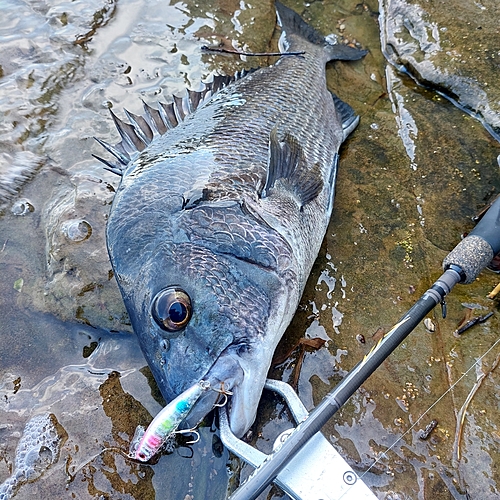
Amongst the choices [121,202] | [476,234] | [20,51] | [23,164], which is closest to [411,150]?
[476,234]

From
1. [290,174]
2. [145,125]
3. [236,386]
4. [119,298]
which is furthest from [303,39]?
[236,386]

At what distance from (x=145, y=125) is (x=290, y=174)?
126 centimetres

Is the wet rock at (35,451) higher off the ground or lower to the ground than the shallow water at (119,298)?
lower

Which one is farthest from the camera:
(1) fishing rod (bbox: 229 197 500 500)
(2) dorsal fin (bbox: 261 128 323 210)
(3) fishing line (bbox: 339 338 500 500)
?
(2) dorsal fin (bbox: 261 128 323 210)

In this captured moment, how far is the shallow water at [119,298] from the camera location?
2.44 meters

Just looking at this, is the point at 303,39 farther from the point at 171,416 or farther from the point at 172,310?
the point at 171,416

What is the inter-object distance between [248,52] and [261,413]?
400 centimetres

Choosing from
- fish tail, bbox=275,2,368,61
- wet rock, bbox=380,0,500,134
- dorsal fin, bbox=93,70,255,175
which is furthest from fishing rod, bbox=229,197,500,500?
fish tail, bbox=275,2,368,61

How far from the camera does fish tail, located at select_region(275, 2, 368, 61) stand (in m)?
4.89

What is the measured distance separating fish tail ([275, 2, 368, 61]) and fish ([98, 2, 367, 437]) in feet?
4.13

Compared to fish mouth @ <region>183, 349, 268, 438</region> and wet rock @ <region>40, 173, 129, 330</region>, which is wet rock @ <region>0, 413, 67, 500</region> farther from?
fish mouth @ <region>183, 349, 268, 438</region>

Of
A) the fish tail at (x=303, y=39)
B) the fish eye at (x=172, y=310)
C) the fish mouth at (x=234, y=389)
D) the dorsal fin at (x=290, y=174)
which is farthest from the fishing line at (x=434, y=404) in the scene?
the fish tail at (x=303, y=39)

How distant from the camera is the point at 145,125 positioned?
357 centimetres

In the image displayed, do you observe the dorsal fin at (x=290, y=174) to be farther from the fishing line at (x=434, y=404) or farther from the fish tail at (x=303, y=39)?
the fish tail at (x=303, y=39)
